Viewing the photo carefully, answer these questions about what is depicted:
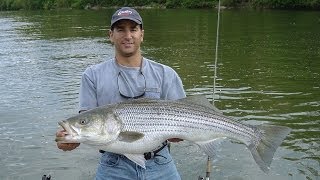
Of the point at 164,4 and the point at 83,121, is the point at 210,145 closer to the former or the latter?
the point at 83,121

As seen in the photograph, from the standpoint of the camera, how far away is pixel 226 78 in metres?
20.4

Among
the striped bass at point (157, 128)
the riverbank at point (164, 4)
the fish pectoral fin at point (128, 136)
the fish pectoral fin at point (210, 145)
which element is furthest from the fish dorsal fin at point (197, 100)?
the riverbank at point (164, 4)

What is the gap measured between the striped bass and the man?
303 mm

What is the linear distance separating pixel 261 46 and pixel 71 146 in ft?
87.2

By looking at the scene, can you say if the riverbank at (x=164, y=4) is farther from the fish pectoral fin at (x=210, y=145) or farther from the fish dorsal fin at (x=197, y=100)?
the fish pectoral fin at (x=210, y=145)

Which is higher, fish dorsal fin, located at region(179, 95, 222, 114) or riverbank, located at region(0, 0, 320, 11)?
fish dorsal fin, located at region(179, 95, 222, 114)

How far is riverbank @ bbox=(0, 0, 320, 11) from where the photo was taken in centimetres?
7706

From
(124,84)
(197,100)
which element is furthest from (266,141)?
(124,84)

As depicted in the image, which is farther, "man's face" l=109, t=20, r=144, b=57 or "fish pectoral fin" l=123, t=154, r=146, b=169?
"man's face" l=109, t=20, r=144, b=57

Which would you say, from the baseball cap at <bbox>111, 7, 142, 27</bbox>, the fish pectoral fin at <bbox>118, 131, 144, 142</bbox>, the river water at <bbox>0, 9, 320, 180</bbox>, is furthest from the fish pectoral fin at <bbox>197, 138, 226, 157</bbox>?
the river water at <bbox>0, 9, 320, 180</bbox>

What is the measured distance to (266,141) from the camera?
468 cm

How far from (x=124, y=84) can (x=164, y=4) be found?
101075 millimetres

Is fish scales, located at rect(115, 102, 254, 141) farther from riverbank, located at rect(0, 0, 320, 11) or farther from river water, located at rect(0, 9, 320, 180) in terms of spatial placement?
riverbank, located at rect(0, 0, 320, 11)

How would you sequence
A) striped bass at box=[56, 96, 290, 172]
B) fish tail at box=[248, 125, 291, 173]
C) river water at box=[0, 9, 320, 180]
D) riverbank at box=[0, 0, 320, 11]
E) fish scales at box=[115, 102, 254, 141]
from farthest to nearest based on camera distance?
riverbank at box=[0, 0, 320, 11]
river water at box=[0, 9, 320, 180]
fish tail at box=[248, 125, 291, 173]
fish scales at box=[115, 102, 254, 141]
striped bass at box=[56, 96, 290, 172]
